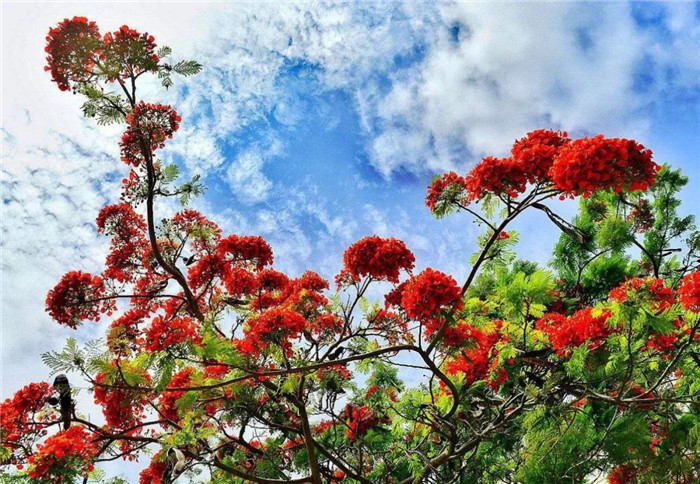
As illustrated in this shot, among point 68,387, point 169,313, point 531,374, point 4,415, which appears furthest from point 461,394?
point 4,415

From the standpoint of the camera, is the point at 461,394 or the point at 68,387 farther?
the point at 461,394

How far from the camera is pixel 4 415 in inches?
206

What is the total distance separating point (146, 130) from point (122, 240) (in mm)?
1969

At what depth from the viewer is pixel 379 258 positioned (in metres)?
4.82

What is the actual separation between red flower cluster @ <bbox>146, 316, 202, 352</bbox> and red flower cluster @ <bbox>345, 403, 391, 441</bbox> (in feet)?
13.0

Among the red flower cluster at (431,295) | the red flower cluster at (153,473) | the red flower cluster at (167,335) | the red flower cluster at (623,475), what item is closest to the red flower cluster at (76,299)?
the red flower cluster at (167,335)

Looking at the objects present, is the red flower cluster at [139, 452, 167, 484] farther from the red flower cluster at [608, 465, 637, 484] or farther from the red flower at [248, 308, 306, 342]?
the red flower cluster at [608, 465, 637, 484]

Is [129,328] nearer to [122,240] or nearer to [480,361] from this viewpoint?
[122,240]

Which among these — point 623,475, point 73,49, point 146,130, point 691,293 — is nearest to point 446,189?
point 691,293

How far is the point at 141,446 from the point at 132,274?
194 cm

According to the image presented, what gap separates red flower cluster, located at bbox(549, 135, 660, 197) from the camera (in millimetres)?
3941

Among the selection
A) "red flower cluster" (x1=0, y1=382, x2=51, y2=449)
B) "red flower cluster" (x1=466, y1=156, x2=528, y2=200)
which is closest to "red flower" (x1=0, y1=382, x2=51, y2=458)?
"red flower cluster" (x1=0, y1=382, x2=51, y2=449)

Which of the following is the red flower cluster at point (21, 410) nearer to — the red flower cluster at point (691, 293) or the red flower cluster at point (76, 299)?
the red flower cluster at point (76, 299)

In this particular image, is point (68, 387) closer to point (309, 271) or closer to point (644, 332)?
point (309, 271)
